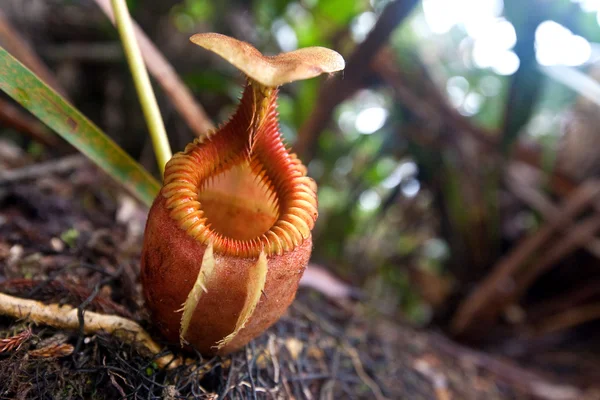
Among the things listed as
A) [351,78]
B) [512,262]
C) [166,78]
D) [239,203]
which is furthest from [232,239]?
[512,262]

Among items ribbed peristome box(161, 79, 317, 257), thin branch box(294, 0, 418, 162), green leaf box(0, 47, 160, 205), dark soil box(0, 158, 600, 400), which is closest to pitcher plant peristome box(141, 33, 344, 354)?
ribbed peristome box(161, 79, 317, 257)

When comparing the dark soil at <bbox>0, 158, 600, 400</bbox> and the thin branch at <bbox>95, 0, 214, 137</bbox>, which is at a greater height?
the thin branch at <bbox>95, 0, 214, 137</bbox>

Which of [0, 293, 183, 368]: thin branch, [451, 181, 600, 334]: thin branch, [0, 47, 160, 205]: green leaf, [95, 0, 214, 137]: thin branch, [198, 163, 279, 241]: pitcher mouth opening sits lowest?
[0, 293, 183, 368]: thin branch

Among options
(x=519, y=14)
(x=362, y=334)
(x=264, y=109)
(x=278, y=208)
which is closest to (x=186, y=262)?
(x=278, y=208)

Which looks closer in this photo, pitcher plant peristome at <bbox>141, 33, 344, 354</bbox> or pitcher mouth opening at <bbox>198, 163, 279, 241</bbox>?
pitcher plant peristome at <bbox>141, 33, 344, 354</bbox>

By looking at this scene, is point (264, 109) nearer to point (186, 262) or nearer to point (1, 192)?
point (186, 262)

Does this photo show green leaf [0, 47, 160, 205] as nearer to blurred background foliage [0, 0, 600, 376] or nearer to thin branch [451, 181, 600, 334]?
blurred background foliage [0, 0, 600, 376]

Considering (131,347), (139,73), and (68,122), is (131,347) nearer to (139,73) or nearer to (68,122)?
(68,122)
